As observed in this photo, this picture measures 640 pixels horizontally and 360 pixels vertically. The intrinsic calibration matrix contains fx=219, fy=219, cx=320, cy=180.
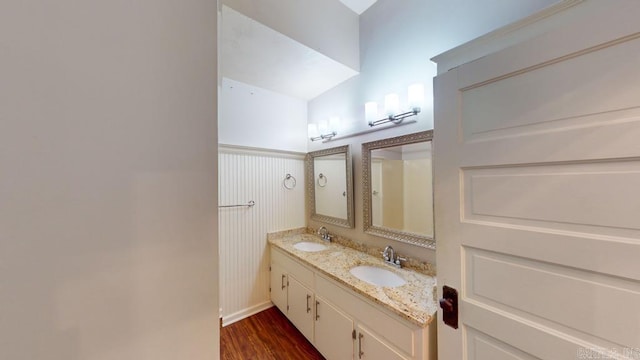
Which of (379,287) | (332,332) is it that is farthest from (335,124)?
(332,332)

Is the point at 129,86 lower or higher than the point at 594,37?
lower

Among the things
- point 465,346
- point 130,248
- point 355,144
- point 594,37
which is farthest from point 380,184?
point 130,248

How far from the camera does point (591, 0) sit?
69 centimetres

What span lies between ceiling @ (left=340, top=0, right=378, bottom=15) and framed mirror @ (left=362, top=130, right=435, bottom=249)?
1305mm

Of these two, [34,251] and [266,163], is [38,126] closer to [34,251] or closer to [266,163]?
[34,251]

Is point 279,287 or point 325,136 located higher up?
point 325,136

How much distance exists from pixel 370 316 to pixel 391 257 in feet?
1.87

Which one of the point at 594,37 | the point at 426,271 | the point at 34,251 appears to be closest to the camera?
the point at 34,251

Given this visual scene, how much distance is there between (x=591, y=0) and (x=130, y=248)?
1.42m

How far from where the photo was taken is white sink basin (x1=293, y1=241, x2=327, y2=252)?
2.36 meters

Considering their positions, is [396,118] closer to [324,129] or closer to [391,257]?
[324,129]

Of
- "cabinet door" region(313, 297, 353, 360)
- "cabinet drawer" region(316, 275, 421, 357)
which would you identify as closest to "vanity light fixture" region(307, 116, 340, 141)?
"cabinet drawer" region(316, 275, 421, 357)

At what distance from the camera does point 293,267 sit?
212 cm

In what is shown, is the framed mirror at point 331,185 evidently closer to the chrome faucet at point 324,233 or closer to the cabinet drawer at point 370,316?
the chrome faucet at point 324,233
